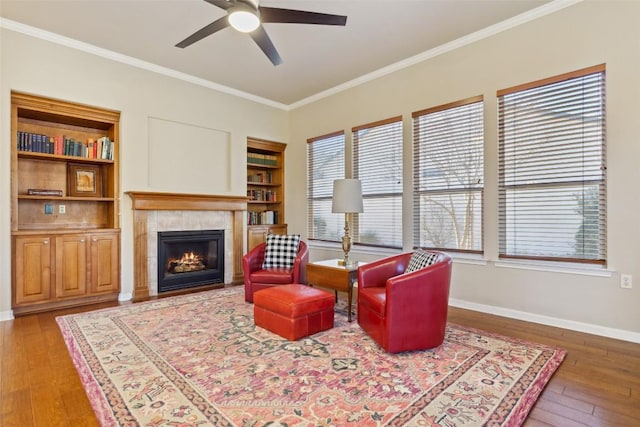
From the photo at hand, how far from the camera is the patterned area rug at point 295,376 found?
5.93ft

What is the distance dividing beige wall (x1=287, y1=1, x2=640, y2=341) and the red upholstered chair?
1.35 metres

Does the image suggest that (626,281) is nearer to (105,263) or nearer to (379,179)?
(379,179)

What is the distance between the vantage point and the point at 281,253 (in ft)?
14.2

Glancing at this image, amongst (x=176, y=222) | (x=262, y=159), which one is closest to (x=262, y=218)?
(x=262, y=159)

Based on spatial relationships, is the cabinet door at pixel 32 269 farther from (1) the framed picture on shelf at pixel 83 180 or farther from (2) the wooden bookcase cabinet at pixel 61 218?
(1) the framed picture on shelf at pixel 83 180

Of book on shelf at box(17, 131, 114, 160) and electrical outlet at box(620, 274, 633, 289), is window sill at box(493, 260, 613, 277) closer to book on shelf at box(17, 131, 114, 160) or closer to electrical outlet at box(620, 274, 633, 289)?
electrical outlet at box(620, 274, 633, 289)

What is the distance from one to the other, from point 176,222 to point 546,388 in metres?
4.59

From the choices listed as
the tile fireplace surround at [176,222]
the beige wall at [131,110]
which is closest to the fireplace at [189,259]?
the tile fireplace surround at [176,222]

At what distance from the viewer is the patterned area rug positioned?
181cm

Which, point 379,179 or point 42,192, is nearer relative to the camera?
point 42,192

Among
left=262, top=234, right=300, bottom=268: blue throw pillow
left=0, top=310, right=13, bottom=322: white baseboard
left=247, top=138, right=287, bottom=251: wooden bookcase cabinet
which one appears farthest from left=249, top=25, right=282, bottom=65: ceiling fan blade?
left=0, top=310, right=13, bottom=322: white baseboard

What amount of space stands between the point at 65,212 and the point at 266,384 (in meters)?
3.87

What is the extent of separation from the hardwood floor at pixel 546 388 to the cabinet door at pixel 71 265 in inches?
29.2

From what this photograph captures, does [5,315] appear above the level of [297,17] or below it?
below
